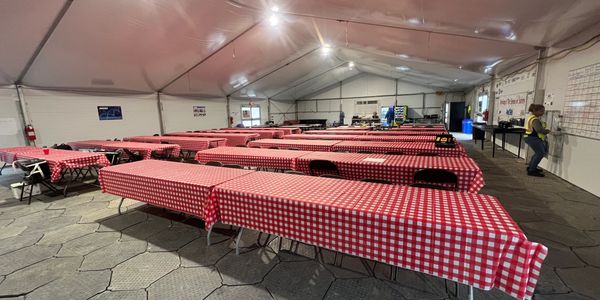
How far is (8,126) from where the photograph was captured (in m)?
6.30

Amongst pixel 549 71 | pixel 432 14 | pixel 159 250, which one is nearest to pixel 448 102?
pixel 549 71

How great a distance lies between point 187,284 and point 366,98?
1759 cm

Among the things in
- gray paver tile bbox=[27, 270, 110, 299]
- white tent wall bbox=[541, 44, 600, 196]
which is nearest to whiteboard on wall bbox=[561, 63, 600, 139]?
white tent wall bbox=[541, 44, 600, 196]

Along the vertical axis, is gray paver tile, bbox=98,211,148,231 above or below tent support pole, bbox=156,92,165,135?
below

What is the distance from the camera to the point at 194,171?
2863mm

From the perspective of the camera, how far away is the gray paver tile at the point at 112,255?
2282mm

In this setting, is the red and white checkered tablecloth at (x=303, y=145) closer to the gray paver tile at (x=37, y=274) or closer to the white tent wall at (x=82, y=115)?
the gray paver tile at (x=37, y=274)

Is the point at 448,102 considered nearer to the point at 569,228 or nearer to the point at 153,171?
the point at 569,228

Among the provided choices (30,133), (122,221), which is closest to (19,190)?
(122,221)

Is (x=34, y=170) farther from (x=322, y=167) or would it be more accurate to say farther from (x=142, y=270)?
(x=322, y=167)

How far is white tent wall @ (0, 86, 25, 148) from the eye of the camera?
6.19 meters

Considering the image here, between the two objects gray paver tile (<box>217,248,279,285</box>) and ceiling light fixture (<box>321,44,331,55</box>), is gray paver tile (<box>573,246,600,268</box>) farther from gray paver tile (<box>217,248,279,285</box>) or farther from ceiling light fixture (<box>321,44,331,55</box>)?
ceiling light fixture (<box>321,44,331,55</box>)

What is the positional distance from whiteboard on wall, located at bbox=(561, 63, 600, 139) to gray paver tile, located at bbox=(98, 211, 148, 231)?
6.79m

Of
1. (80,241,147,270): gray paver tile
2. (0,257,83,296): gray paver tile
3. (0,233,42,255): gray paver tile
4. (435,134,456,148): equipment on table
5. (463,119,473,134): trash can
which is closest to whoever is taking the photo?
(0,257,83,296): gray paver tile
